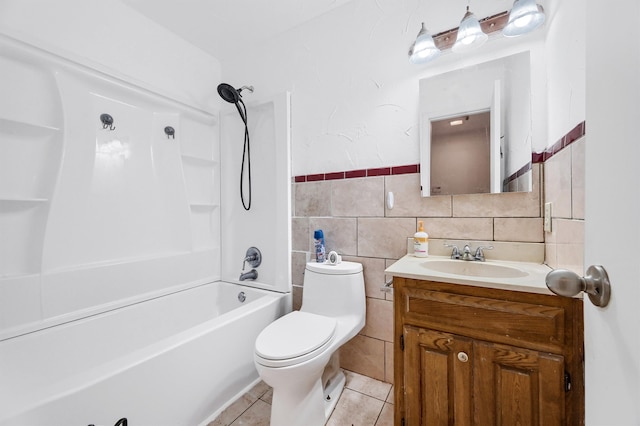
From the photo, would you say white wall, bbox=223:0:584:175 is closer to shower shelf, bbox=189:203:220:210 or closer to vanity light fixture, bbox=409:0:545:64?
vanity light fixture, bbox=409:0:545:64

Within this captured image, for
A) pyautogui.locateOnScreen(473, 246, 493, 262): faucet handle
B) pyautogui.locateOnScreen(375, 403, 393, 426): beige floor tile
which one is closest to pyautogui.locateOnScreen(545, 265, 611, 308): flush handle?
pyautogui.locateOnScreen(473, 246, 493, 262): faucet handle

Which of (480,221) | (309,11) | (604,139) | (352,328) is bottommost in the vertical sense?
(352,328)

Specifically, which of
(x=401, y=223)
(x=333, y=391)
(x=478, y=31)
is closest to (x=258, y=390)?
(x=333, y=391)

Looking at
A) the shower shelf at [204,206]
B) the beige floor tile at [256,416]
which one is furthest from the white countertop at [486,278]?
the shower shelf at [204,206]

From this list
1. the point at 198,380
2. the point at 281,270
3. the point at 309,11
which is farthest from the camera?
the point at 281,270

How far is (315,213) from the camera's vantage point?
1.78 m

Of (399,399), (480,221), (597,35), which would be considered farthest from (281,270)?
(597,35)

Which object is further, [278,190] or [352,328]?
[278,190]

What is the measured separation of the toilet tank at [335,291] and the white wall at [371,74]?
649 mm

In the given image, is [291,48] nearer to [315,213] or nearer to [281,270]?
[315,213]

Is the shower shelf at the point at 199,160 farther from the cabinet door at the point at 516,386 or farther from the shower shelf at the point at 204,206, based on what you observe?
the cabinet door at the point at 516,386

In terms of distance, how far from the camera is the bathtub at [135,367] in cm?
88

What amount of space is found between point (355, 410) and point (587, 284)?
134 centimetres

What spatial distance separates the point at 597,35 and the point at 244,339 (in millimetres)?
1716
